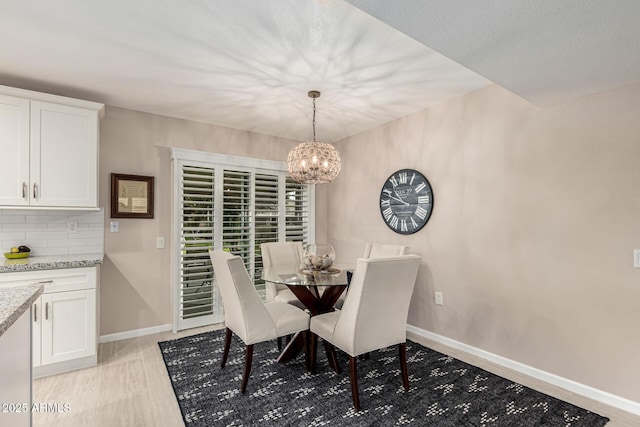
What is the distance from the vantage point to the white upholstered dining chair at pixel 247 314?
2.28 metres

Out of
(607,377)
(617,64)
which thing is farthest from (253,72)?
(607,377)

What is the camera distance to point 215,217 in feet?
12.7

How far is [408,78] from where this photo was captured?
271 cm

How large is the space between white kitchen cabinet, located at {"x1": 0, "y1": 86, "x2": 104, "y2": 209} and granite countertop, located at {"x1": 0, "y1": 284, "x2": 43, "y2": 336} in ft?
5.67

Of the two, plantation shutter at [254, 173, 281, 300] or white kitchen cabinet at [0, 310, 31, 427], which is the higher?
plantation shutter at [254, 173, 281, 300]

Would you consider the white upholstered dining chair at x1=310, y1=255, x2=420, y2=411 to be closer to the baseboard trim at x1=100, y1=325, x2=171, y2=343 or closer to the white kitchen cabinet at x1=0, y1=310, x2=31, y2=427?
the white kitchen cabinet at x1=0, y1=310, x2=31, y2=427

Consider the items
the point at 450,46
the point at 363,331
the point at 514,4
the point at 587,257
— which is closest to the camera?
the point at 514,4

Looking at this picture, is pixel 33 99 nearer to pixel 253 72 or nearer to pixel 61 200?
pixel 61 200

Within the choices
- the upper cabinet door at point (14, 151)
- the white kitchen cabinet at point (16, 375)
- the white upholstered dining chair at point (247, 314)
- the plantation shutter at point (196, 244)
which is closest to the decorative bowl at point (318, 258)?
the white upholstered dining chair at point (247, 314)

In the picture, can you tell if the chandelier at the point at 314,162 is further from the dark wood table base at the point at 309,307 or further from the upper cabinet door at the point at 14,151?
the upper cabinet door at the point at 14,151

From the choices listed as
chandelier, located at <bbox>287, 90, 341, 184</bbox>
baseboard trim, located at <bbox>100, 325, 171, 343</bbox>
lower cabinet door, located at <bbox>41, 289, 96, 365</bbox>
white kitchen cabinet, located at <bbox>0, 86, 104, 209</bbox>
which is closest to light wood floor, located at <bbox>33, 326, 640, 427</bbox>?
lower cabinet door, located at <bbox>41, 289, 96, 365</bbox>

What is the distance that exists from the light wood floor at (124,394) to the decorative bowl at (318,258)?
1403 millimetres

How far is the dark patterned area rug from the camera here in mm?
2000

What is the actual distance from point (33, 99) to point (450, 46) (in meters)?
3.27
